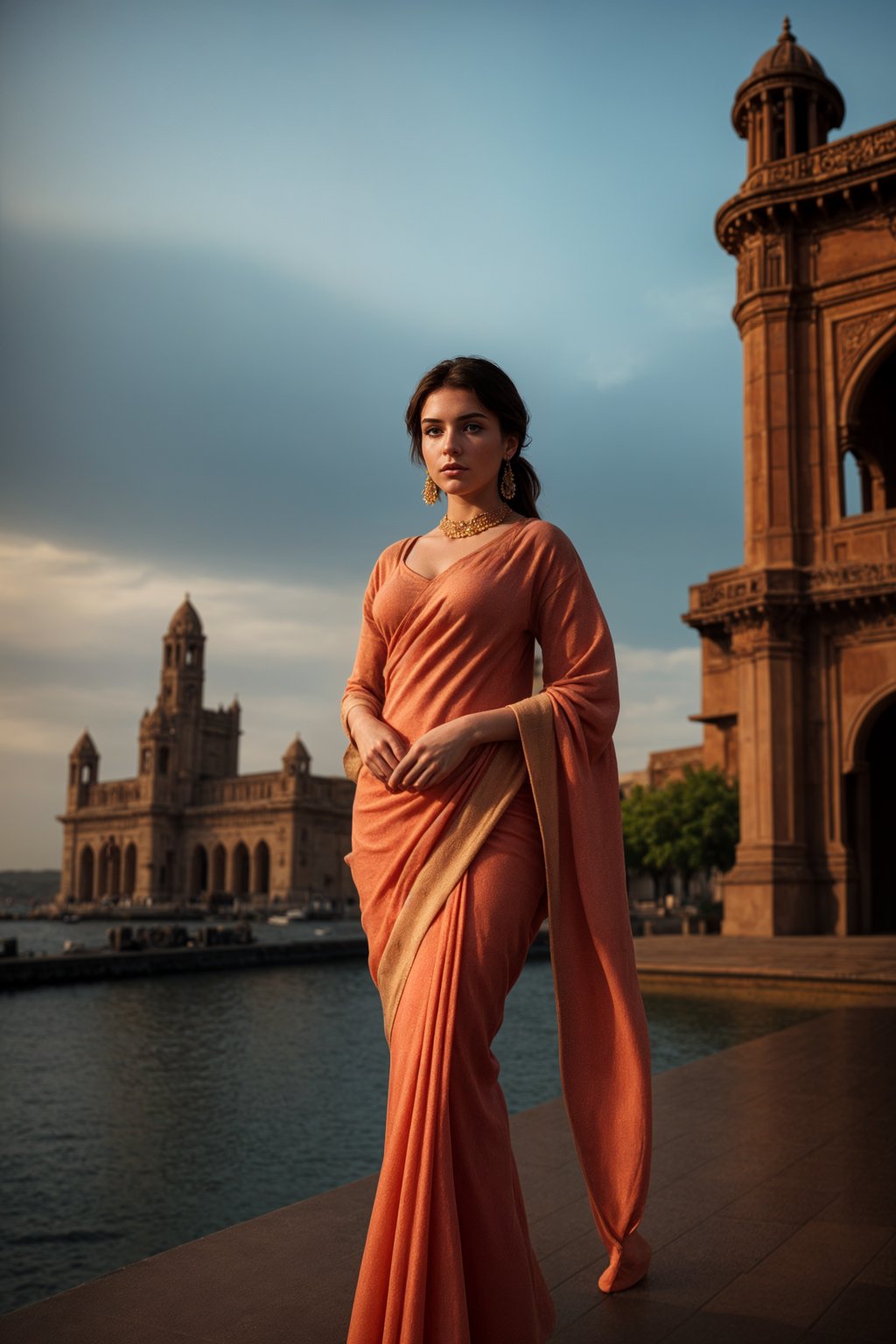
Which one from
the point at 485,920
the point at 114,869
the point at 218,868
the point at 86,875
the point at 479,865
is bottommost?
the point at 86,875

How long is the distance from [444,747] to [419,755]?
0.06m

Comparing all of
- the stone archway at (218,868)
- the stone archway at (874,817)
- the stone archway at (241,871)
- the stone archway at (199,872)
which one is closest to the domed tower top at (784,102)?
the stone archway at (874,817)

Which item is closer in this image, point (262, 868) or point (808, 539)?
point (808, 539)

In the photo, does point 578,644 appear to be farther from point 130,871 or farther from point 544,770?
point 130,871

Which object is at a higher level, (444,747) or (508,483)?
(508,483)

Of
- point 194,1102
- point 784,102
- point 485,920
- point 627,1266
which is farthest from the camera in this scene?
point 784,102

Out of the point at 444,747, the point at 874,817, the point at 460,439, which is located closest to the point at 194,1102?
the point at 444,747

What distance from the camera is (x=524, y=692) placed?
2.72 m

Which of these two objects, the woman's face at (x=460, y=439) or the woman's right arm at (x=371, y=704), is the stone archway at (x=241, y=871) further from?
the woman's face at (x=460, y=439)

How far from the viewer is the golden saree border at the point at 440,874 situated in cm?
239

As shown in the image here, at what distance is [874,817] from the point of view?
20.8m

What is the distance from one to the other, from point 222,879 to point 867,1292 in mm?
106672

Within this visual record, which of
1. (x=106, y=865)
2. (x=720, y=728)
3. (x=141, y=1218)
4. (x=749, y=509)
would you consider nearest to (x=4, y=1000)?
(x=141, y=1218)

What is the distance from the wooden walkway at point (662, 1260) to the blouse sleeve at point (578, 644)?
4.81 feet
